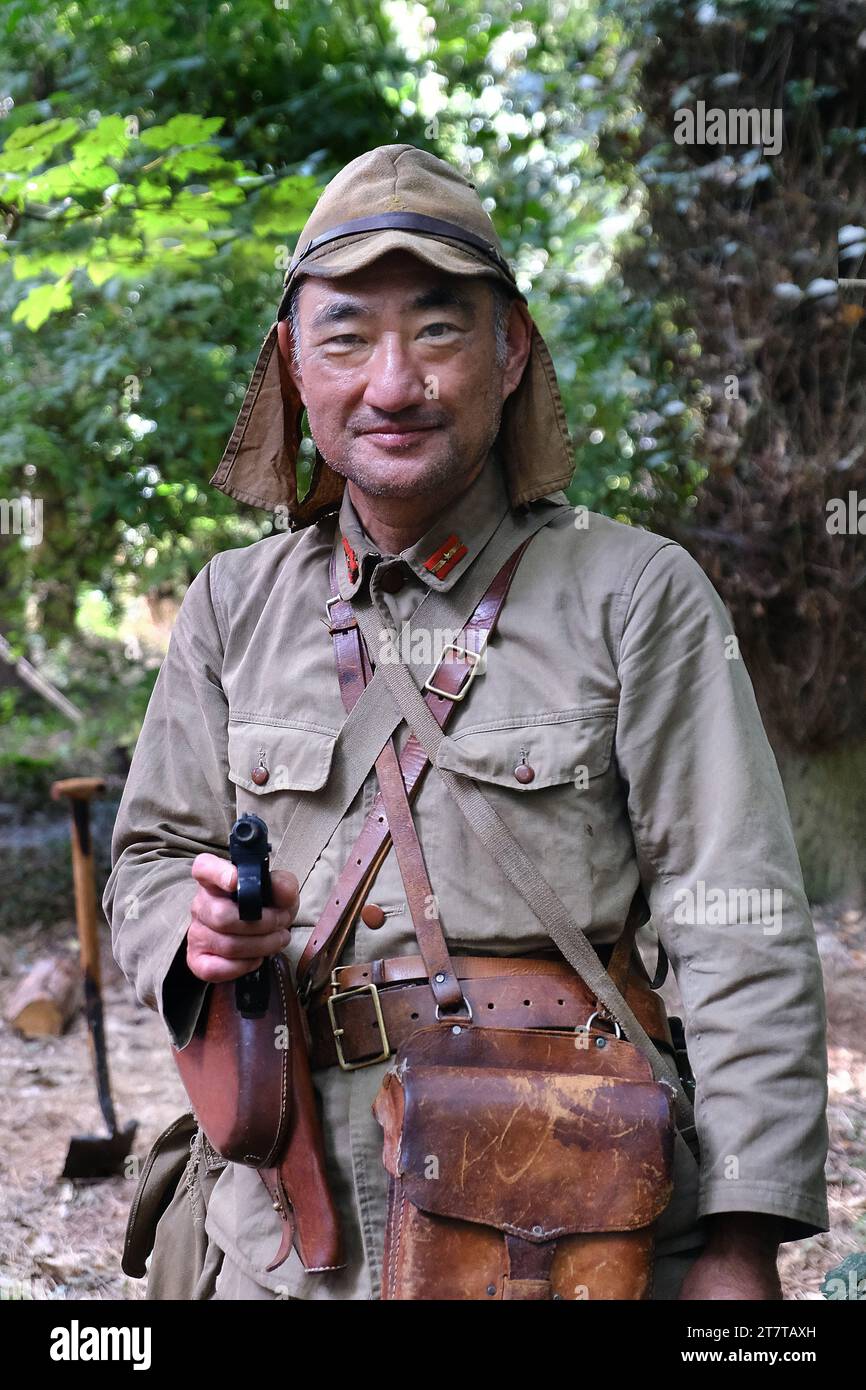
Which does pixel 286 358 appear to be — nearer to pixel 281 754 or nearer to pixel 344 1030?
pixel 281 754

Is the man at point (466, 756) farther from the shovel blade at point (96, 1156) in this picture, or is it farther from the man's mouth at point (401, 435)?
the shovel blade at point (96, 1156)

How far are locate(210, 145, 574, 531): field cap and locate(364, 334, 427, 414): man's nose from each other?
13 centimetres

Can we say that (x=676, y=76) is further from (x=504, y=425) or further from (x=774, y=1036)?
(x=774, y=1036)

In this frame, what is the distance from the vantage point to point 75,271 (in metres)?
5.23

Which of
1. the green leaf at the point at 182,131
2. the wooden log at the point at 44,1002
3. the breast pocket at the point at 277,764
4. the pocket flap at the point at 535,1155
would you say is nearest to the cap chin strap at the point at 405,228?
the breast pocket at the point at 277,764

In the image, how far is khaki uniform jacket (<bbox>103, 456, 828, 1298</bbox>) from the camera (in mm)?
1802

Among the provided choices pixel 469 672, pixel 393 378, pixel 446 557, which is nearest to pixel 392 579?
pixel 446 557

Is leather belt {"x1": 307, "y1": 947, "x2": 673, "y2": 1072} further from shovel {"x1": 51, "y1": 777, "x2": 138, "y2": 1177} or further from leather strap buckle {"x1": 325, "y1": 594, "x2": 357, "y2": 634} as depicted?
shovel {"x1": 51, "y1": 777, "x2": 138, "y2": 1177}

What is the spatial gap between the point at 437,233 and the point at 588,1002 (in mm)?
1246

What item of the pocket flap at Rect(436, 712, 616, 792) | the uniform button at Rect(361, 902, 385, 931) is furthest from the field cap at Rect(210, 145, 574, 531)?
the uniform button at Rect(361, 902, 385, 931)
